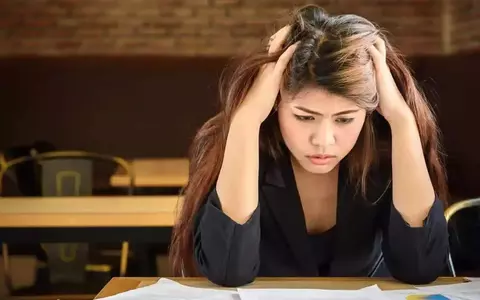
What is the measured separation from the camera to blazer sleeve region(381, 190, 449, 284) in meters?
1.08

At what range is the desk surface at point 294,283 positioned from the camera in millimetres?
1020

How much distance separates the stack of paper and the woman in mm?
64

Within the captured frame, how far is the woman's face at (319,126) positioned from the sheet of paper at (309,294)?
9.2 inches

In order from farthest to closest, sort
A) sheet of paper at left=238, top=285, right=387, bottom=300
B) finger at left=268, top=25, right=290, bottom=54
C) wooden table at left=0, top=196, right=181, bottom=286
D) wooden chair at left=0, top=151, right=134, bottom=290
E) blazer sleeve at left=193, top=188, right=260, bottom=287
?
wooden chair at left=0, top=151, right=134, bottom=290
wooden table at left=0, top=196, right=181, bottom=286
finger at left=268, top=25, right=290, bottom=54
blazer sleeve at left=193, top=188, right=260, bottom=287
sheet of paper at left=238, top=285, right=387, bottom=300

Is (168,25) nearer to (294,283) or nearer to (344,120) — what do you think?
(344,120)

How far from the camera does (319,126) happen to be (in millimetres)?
1093

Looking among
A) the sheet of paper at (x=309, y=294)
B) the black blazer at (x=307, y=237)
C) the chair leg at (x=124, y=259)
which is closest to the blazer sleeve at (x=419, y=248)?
the black blazer at (x=307, y=237)

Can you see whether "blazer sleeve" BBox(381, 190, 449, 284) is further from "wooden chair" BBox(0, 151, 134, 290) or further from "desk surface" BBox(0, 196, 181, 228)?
"wooden chair" BBox(0, 151, 134, 290)

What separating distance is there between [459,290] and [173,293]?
1.36 feet

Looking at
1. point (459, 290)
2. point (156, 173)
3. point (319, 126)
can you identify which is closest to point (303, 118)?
point (319, 126)

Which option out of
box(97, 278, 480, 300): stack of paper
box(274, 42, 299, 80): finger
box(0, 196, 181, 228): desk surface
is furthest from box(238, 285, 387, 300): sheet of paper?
box(0, 196, 181, 228): desk surface

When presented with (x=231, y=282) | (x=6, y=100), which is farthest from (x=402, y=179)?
(x=6, y=100)

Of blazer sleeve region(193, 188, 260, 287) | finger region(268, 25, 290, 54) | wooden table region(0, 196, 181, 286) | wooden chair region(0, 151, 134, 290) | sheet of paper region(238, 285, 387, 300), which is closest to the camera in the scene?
sheet of paper region(238, 285, 387, 300)

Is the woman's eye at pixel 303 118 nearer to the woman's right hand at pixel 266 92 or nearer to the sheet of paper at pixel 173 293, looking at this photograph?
the woman's right hand at pixel 266 92
